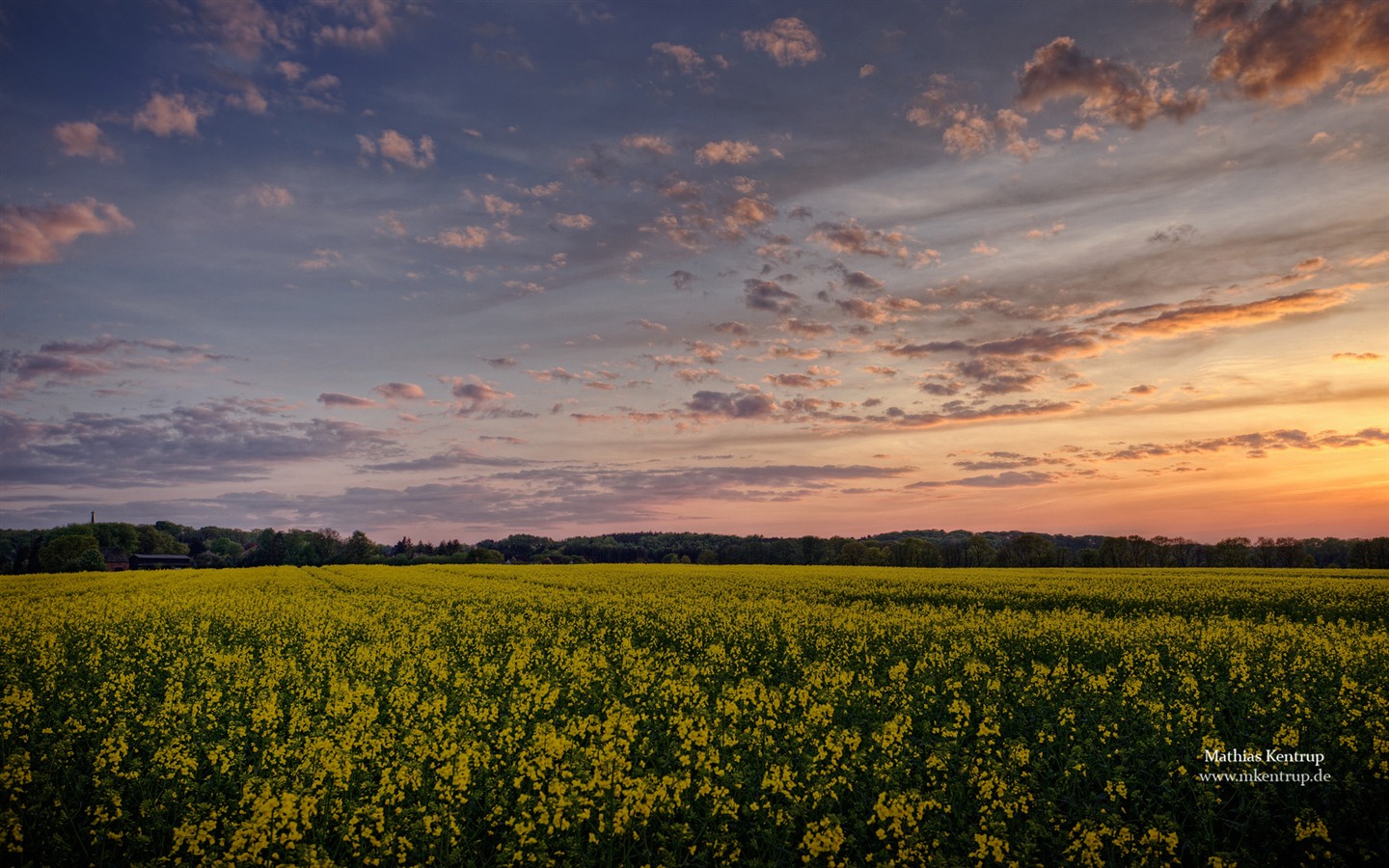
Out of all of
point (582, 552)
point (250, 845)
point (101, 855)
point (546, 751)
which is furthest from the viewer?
point (582, 552)

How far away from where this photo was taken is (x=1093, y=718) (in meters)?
12.4

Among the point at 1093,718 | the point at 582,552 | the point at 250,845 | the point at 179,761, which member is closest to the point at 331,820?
the point at 250,845

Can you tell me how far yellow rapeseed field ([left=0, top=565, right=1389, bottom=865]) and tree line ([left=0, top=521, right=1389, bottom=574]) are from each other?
79.5 meters

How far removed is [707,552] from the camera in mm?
124688

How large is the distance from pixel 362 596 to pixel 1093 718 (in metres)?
35.2

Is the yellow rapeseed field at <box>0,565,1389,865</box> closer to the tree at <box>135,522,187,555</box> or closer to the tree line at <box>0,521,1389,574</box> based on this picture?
the tree line at <box>0,521,1389,574</box>

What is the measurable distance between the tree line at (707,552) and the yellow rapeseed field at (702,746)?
79.5 meters

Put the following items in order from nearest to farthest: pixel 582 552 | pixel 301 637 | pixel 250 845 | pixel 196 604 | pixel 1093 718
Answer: pixel 250 845 < pixel 1093 718 < pixel 301 637 < pixel 196 604 < pixel 582 552

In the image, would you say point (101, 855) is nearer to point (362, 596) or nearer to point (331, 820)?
point (331, 820)

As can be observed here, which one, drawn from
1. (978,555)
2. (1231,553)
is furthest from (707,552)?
(1231,553)

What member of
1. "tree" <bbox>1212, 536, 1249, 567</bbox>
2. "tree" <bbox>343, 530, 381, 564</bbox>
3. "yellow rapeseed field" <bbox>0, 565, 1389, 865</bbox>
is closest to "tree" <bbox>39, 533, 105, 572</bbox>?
"tree" <bbox>343, 530, 381, 564</bbox>

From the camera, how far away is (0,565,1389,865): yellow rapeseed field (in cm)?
774

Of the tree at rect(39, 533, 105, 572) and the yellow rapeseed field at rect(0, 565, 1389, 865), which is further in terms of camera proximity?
the tree at rect(39, 533, 105, 572)

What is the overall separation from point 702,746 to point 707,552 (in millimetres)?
115690
